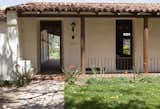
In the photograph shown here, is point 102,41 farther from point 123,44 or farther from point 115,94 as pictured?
point 115,94

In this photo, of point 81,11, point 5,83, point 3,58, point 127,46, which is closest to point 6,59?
point 3,58

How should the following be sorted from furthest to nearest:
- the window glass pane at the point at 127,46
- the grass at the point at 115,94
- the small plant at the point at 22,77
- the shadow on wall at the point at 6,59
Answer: the window glass pane at the point at 127,46, the shadow on wall at the point at 6,59, the small plant at the point at 22,77, the grass at the point at 115,94

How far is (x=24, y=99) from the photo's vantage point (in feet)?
38.9

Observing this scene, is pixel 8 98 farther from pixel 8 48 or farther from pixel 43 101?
pixel 8 48

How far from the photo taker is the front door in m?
19.9

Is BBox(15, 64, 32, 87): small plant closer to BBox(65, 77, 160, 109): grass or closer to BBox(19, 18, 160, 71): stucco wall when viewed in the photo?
BBox(65, 77, 160, 109): grass

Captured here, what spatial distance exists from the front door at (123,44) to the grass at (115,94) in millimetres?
4234

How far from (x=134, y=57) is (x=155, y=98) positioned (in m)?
8.26

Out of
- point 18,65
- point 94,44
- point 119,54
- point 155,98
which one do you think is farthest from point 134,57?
point 155,98

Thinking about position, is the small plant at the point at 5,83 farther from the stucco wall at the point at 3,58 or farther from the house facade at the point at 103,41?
→ the house facade at the point at 103,41

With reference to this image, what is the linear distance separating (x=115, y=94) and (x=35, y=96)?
7.91 ft

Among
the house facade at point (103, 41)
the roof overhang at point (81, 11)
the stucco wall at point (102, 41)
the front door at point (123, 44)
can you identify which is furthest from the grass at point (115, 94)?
the front door at point (123, 44)

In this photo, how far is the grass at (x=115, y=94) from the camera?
10.6 m

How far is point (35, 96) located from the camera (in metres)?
12.4
